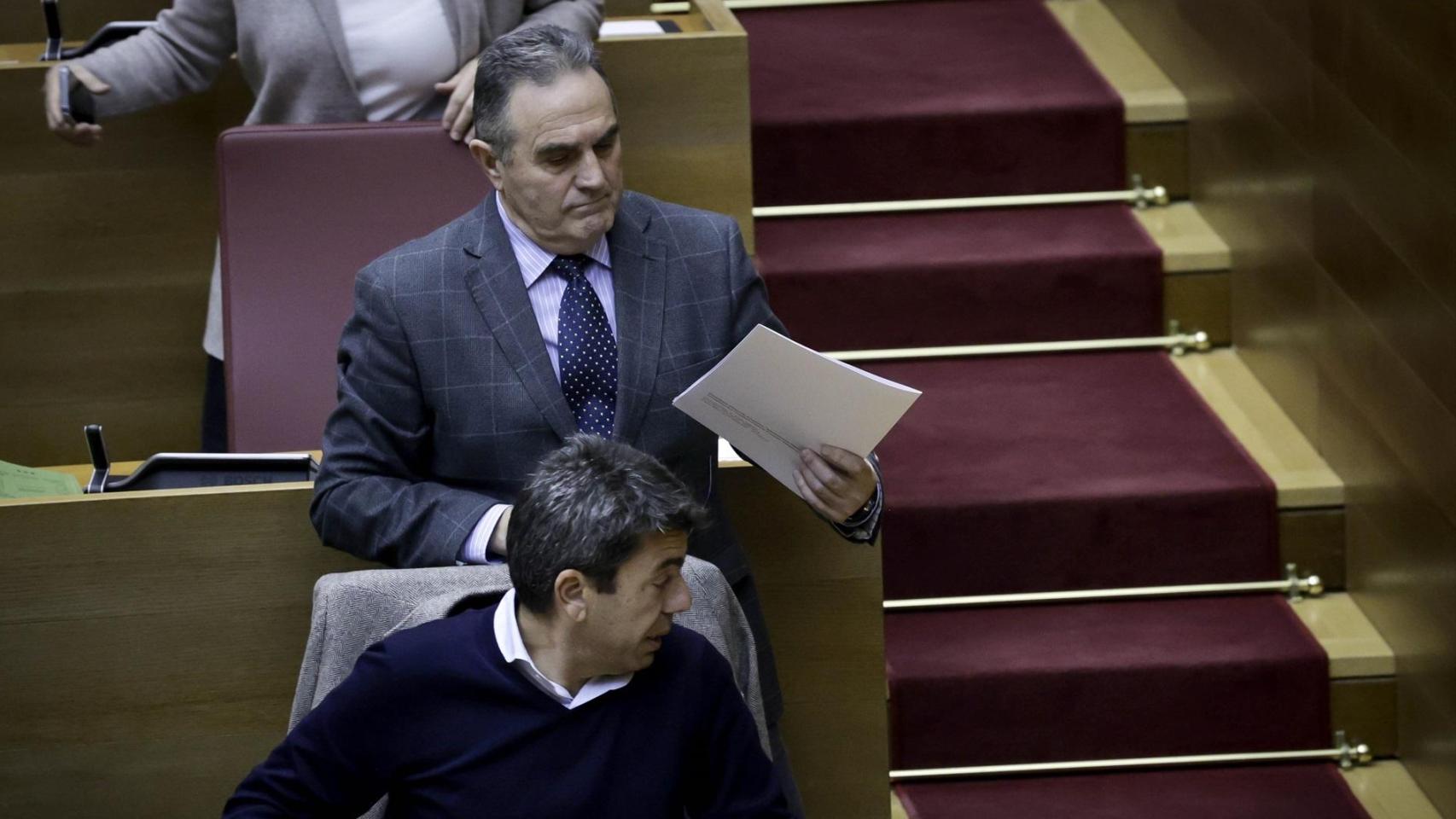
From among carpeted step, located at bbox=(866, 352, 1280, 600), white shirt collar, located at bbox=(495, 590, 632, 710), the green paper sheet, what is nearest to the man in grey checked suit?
white shirt collar, located at bbox=(495, 590, 632, 710)

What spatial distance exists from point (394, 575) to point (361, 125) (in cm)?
107

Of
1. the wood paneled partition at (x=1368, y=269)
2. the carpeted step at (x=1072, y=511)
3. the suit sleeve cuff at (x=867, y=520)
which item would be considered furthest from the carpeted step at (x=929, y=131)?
the suit sleeve cuff at (x=867, y=520)

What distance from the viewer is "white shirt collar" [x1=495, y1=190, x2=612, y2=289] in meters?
2.01

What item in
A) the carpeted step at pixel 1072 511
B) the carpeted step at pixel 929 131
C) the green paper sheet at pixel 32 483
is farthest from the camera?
the carpeted step at pixel 929 131

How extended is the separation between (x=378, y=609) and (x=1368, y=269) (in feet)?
5.17

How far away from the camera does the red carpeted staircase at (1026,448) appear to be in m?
2.78

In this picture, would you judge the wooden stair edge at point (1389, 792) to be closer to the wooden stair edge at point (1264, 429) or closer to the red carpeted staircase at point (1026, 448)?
the red carpeted staircase at point (1026, 448)

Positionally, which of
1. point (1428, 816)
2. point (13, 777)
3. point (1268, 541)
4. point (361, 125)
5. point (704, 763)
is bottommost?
point (1428, 816)

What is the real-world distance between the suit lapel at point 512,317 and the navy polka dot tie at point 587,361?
0.02 meters

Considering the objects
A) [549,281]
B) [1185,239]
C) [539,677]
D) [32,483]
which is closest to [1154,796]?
[1185,239]

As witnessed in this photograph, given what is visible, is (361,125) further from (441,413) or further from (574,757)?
(574,757)

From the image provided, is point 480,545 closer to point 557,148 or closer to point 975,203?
point 557,148

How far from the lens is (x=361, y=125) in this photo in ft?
8.94

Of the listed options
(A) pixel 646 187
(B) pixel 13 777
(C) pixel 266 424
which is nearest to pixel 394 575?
(B) pixel 13 777
